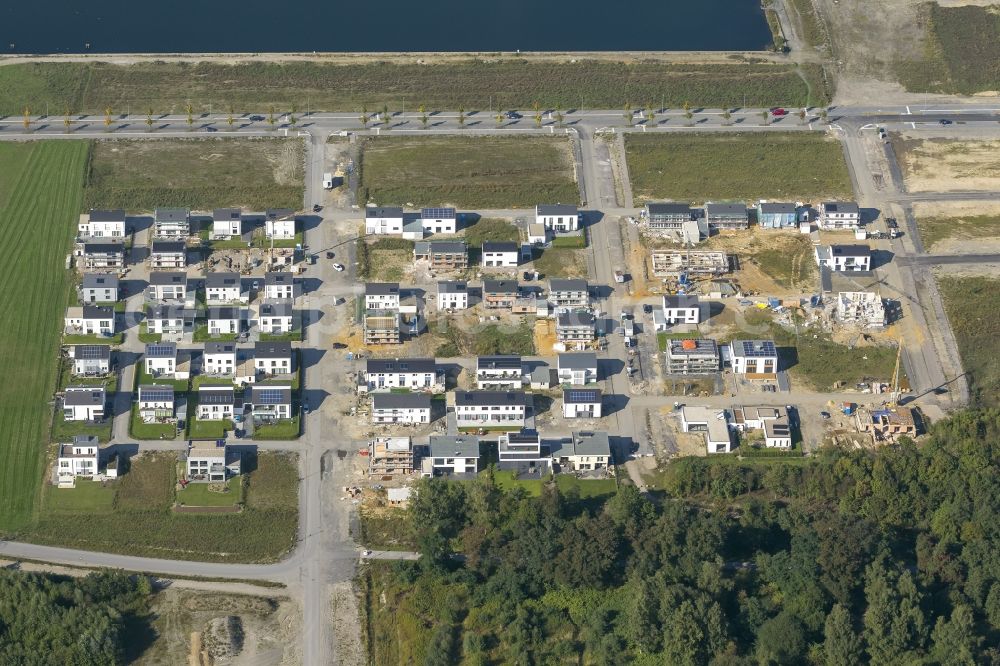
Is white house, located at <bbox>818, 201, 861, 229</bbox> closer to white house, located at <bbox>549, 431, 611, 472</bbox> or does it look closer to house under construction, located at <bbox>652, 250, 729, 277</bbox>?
house under construction, located at <bbox>652, 250, 729, 277</bbox>

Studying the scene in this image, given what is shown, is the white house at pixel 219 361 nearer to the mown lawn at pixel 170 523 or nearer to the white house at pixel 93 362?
the white house at pixel 93 362

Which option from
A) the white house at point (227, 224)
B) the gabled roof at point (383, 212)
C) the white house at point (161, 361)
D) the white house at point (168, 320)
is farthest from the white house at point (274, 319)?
the gabled roof at point (383, 212)

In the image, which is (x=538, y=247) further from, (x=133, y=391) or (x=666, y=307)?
(x=133, y=391)

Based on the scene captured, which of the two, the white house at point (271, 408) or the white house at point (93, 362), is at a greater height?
the white house at point (93, 362)

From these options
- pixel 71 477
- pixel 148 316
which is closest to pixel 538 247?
pixel 148 316

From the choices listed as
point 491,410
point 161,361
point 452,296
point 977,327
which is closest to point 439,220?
point 452,296

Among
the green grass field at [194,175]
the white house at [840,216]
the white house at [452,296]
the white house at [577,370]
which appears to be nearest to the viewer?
the white house at [577,370]

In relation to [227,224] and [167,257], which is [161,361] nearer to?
[167,257]
